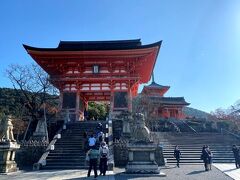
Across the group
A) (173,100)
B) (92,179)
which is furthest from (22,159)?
(173,100)

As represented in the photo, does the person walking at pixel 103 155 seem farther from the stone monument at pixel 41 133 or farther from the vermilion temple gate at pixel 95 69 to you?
the vermilion temple gate at pixel 95 69

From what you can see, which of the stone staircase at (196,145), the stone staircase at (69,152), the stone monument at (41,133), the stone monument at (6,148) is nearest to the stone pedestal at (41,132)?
the stone monument at (41,133)

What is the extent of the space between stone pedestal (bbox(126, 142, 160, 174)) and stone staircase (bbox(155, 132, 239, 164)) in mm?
6361

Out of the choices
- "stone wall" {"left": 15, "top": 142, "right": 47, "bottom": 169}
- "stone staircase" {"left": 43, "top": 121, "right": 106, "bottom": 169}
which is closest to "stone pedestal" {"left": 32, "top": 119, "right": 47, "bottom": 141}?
"stone staircase" {"left": 43, "top": 121, "right": 106, "bottom": 169}

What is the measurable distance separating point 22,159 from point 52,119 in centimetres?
731

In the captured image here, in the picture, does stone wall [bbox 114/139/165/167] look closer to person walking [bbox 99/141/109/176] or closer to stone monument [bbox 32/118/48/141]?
person walking [bbox 99/141/109/176]

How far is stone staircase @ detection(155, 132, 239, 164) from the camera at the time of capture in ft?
61.2

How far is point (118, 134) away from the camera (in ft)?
69.3

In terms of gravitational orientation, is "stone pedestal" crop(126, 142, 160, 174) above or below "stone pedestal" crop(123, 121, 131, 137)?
below

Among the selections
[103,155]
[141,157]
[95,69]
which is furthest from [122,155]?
[95,69]

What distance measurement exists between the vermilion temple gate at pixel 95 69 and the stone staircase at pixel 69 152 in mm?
5835

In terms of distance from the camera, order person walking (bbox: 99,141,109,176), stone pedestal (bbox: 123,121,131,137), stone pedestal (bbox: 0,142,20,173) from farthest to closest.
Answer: stone pedestal (bbox: 123,121,131,137)
stone pedestal (bbox: 0,142,20,173)
person walking (bbox: 99,141,109,176)

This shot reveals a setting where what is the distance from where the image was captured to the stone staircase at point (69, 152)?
15211 mm

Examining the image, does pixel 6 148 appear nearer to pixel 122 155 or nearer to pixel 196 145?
pixel 122 155
